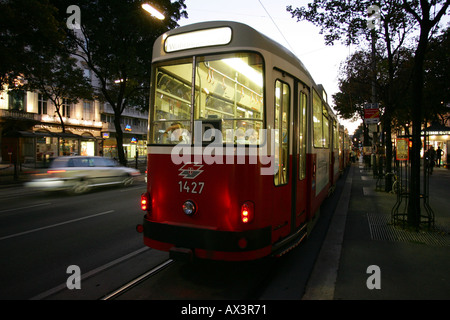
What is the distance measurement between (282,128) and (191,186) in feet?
5.21

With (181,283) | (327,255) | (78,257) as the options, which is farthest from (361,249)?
(78,257)

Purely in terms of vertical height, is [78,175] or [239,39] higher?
[239,39]

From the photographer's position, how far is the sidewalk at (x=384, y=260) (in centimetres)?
369

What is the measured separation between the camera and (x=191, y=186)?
3943 millimetres

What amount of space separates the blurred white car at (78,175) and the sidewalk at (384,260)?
971cm

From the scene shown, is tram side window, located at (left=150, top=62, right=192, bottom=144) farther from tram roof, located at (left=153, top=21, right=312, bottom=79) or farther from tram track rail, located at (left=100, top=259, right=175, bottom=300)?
tram track rail, located at (left=100, top=259, right=175, bottom=300)

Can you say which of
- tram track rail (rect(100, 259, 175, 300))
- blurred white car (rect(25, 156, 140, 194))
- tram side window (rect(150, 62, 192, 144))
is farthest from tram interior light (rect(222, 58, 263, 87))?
blurred white car (rect(25, 156, 140, 194))

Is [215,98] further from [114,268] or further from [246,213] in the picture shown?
[114,268]

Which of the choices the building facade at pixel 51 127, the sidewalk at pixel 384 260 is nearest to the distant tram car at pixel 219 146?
the sidewalk at pixel 384 260

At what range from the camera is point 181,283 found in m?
3.98

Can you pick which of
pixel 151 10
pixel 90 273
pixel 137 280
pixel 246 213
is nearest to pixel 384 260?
pixel 246 213

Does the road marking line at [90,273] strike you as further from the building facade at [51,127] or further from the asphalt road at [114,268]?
the building facade at [51,127]

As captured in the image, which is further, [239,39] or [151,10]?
[151,10]

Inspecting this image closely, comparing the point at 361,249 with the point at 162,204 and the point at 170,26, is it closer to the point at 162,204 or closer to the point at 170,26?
the point at 162,204
